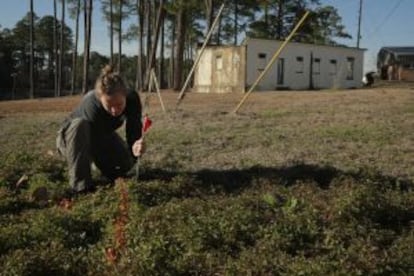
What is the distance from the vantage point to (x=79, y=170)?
6023 millimetres

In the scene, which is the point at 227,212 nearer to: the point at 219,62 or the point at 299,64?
the point at 219,62

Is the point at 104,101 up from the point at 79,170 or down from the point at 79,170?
up

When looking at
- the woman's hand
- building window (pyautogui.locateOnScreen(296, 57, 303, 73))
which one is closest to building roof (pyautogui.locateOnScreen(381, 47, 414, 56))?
building window (pyautogui.locateOnScreen(296, 57, 303, 73))

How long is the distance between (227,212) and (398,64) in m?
49.8

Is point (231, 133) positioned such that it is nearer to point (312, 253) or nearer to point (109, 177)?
point (109, 177)

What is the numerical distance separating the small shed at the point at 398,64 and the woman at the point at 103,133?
46.1 meters

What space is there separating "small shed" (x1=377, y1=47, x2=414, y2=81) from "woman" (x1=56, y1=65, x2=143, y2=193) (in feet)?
151

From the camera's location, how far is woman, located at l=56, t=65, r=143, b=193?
A: 19.0ft

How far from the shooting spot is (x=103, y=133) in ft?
20.9

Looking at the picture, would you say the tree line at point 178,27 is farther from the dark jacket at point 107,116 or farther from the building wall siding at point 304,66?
the dark jacket at point 107,116

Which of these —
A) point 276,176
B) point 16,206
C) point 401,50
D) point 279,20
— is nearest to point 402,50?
point 401,50

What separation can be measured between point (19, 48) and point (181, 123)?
69.1 meters

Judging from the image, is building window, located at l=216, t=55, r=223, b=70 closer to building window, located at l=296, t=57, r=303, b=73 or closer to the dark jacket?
building window, located at l=296, t=57, r=303, b=73

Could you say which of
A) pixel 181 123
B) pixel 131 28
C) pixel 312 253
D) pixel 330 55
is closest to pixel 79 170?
pixel 312 253
